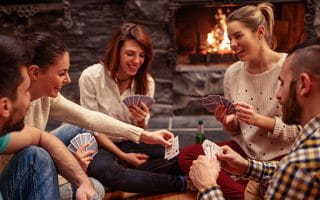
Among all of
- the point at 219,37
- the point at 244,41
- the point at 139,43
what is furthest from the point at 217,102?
the point at 219,37

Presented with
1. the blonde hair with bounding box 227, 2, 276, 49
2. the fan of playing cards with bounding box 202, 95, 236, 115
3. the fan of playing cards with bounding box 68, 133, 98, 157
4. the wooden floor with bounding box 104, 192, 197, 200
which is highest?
the blonde hair with bounding box 227, 2, 276, 49

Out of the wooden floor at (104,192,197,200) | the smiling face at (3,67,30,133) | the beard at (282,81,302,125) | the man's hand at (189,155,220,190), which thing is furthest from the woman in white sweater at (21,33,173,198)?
the beard at (282,81,302,125)

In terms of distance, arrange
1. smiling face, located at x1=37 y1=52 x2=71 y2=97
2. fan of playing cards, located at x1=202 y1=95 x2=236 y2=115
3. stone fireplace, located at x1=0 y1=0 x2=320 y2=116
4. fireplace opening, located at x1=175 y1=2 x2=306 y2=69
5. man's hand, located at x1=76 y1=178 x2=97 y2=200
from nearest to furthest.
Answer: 1. man's hand, located at x1=76 y1=178 x2=97 y2=200
2. smiling face, located at x1=37 y1=52 x2=71 y2=97
3. fan of playing cards, located at x1=202 y1=95 x2=236 y2=115
4. stone fireplace, located at x1=0 y1=0 x2=320 y2=116
5. fireplace opening, located at x1=175 y1=2 x2=306 y2=69

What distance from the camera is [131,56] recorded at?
244 cm

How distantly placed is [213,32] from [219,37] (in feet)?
0.22

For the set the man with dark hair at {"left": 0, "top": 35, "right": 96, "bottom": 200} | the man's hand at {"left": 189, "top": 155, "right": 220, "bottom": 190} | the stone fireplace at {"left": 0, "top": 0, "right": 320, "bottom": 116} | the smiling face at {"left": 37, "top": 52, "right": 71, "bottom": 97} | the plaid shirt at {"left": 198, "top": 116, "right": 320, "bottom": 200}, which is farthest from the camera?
the stone fireplace at {"left": 0, "top": 0, "right": 320, "bottom": 116}

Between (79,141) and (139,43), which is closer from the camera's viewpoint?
(79,141)

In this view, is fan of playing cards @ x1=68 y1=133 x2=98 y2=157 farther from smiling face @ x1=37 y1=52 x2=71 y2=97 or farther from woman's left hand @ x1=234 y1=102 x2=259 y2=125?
woman's left hand @ x1=234 y1=102 x2=259 y2=125

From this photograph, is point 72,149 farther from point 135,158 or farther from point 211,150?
point 211,150

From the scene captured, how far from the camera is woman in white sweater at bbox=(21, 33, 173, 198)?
1.94m

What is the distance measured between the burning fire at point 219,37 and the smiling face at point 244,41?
1447 mm

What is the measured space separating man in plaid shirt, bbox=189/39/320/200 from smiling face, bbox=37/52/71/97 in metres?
0.76

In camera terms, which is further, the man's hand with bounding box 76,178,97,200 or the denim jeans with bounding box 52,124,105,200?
the denim jeans with bounding box 52,124,105,200

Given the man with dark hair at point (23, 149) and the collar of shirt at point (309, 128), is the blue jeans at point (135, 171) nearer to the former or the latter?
the man with dark hair at point (23, 149)
